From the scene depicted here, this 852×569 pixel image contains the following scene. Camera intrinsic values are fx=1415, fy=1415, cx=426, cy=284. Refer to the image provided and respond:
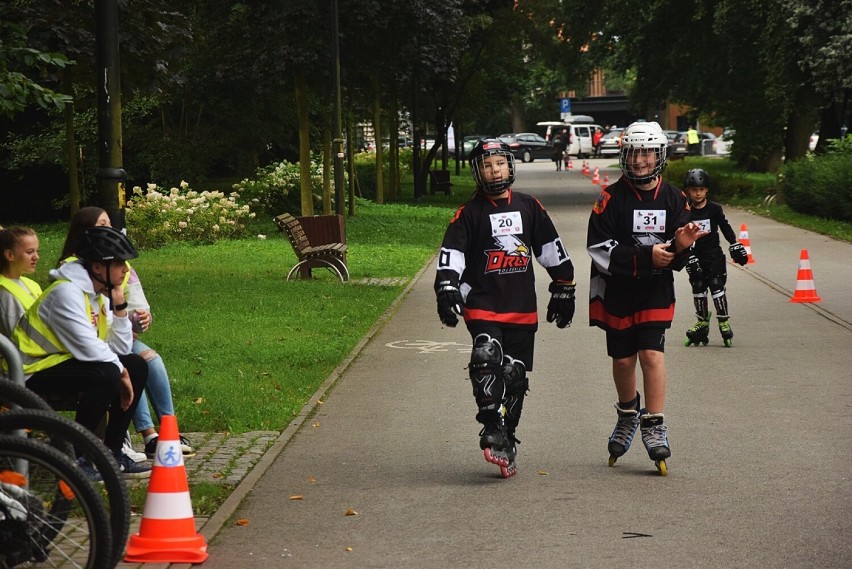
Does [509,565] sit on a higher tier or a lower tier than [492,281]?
lower

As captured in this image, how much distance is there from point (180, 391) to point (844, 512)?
528 centimetres

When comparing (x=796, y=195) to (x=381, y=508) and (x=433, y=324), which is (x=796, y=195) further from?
(x=381, y=508)

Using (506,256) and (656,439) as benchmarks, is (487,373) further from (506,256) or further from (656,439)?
(656,439)

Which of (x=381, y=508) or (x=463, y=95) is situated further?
(x=463, y=95)

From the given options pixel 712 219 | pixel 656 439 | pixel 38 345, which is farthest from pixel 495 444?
pixel 712 219

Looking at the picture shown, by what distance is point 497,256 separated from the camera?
24.8ft

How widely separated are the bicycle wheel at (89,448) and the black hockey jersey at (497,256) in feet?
9.06

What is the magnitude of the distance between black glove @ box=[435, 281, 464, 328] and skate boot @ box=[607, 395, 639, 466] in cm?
112

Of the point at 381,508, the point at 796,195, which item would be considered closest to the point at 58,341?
the point at 381,508

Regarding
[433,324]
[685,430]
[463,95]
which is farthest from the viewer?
[463,95]

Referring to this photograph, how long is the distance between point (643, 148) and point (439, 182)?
4032cm

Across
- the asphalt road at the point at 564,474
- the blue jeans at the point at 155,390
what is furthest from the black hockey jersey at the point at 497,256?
the blue jeans at the point at 155,390

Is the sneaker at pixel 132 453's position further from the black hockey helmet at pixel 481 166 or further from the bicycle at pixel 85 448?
the bicycle at pixel 85 448

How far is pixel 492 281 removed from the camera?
759 cm
